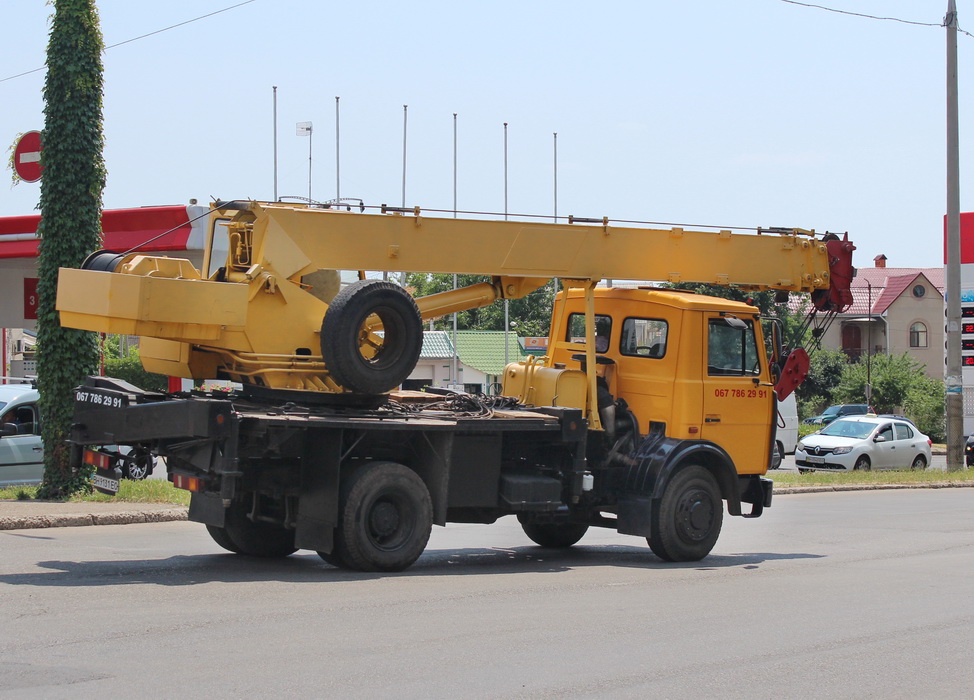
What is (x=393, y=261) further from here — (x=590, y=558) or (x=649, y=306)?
(x=590, y=558)

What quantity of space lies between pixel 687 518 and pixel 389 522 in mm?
3411

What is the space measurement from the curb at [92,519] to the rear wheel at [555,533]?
4283 mm

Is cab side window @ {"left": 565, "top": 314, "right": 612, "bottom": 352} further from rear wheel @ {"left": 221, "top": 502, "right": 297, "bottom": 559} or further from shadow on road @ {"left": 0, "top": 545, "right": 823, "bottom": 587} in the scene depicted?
rear wheel @ {"left": 221, "top": 502, "right": 297, "bottom": 559}

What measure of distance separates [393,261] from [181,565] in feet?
11.5

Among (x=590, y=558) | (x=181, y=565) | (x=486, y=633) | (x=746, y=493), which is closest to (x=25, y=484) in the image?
(x=181, y=565)

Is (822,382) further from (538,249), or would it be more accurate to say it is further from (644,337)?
(538,249)

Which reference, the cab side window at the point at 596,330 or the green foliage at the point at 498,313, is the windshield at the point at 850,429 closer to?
the cab side window at the point at 596,330

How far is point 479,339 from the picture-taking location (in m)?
60.9

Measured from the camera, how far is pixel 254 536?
11406 millimetres

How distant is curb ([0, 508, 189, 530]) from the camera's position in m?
Result: 13.0

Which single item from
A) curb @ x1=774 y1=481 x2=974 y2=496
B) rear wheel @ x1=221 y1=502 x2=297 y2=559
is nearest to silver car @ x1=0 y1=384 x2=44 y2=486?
rear wheel @ x1=221 y1=502 x2=297 y2=559

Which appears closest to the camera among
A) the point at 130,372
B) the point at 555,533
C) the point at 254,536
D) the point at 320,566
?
the point at 320,566

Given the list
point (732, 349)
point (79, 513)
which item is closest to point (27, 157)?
point (79, 513)

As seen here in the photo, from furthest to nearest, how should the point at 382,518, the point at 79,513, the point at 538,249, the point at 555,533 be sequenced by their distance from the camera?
the point at 79,513, the point at 555,533, the point at 538,249, the point at 382,518
